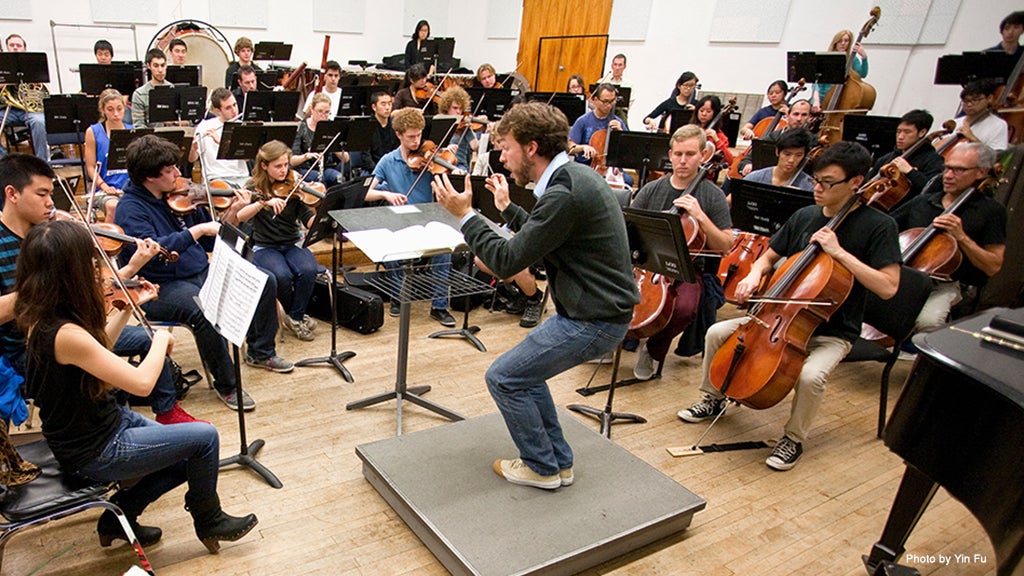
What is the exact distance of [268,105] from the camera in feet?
20.3

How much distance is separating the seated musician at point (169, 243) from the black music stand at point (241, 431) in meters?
0.44

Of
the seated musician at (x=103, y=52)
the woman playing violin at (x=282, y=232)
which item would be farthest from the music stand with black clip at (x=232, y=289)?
the seated musician at (x=103, y=52)

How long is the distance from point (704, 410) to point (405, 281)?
1883 millimetres

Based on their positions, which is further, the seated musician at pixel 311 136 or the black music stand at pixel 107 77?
the black music stand at pixel 107 77

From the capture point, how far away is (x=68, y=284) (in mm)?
1770

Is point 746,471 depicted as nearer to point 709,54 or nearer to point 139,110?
point 139,110

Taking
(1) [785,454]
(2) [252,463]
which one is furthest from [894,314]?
(2) [252,463]

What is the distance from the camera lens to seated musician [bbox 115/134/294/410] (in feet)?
10.1

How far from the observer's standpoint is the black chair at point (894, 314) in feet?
10.6

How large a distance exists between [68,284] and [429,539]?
1495 millimetres

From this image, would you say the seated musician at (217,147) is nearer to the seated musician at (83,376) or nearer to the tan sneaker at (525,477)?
the seated musician at (83,376)

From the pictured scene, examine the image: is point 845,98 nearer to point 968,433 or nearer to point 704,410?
point 704,410

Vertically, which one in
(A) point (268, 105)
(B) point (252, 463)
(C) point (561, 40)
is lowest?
(B) point (252, 463)

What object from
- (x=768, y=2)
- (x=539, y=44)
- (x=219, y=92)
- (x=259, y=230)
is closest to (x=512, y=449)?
(x=259, y=230)
